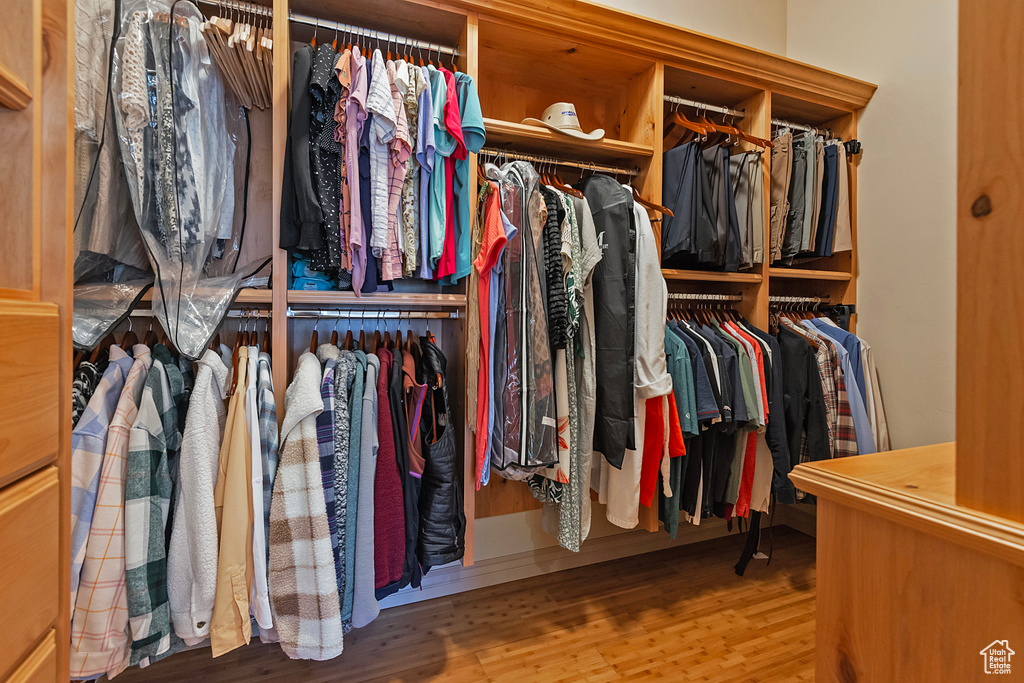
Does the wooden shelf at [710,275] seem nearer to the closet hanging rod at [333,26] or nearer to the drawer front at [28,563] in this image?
the closet hanging rod at [333,26]

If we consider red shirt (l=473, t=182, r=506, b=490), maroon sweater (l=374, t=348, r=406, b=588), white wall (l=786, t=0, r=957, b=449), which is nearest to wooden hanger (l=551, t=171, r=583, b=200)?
red shirt (l=473, t=182, r=506, b=490)

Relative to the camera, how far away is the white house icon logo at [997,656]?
0.45m

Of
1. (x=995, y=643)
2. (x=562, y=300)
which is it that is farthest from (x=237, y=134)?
(x=995, y=643)

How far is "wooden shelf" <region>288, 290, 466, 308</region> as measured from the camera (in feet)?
4.66

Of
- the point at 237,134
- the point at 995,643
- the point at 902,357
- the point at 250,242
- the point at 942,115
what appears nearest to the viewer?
the point at 995,643

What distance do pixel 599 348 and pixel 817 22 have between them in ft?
7.94

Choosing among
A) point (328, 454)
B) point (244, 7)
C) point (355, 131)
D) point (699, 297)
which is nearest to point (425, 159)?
point (355, 131)

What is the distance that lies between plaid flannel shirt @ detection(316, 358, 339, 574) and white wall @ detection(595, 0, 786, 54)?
7.48ft

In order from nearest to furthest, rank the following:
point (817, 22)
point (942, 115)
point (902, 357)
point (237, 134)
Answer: point (237, 134), point (942, 115), point (902, 357), point (817, 22)

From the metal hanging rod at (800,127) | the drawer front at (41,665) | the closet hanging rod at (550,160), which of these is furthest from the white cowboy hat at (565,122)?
the drawer front at (41,665)

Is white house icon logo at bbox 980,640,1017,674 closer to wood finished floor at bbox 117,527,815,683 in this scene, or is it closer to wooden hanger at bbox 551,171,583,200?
wood finished floor at bbox 117,527,815,683

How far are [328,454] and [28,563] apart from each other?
2.50 ft

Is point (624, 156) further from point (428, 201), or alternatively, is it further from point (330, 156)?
point (330, 156)

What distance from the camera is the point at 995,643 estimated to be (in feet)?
1.50
